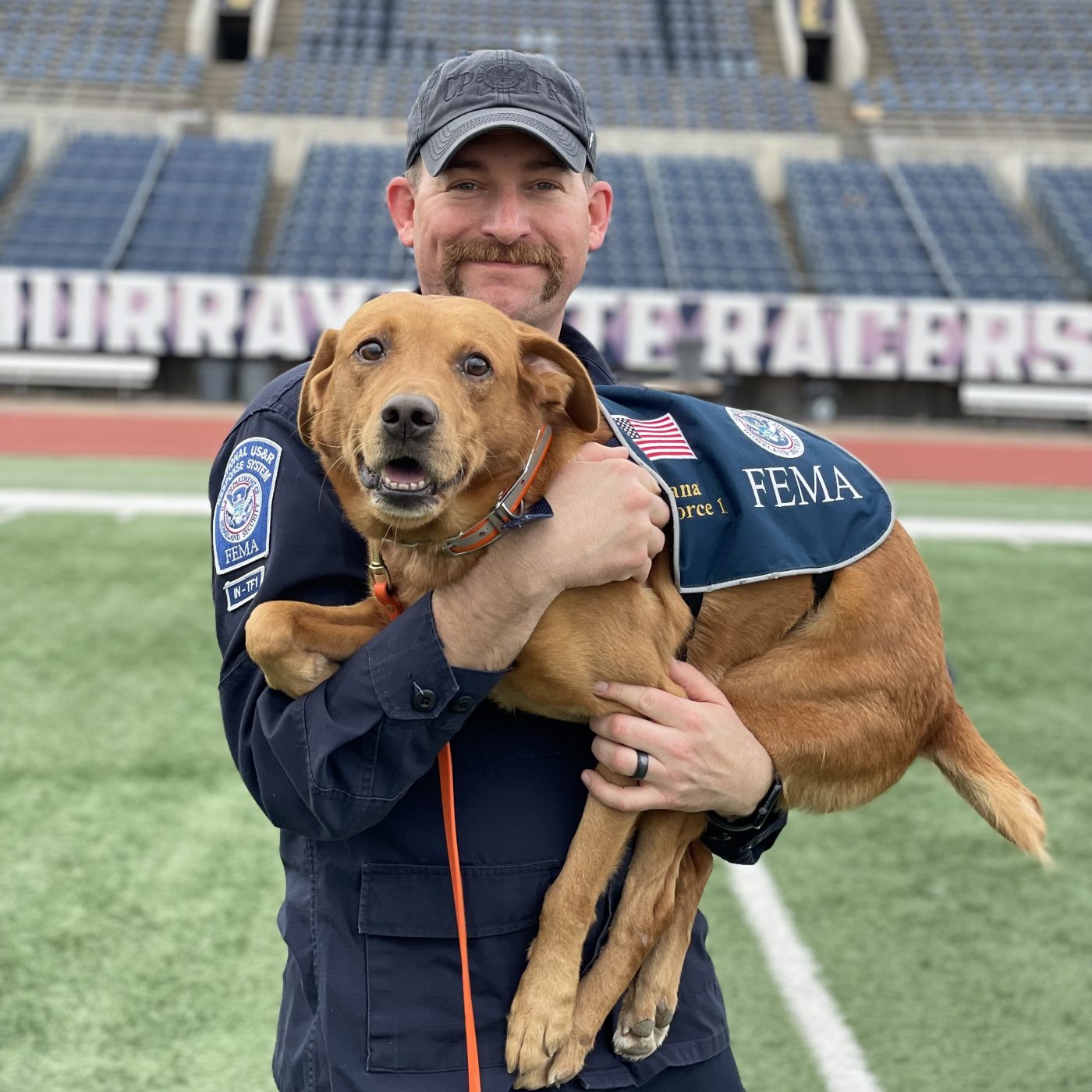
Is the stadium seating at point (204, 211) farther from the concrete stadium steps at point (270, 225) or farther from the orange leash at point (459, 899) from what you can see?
the orange leash at point (459, 899)

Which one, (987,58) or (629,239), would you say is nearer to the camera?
(629,239)

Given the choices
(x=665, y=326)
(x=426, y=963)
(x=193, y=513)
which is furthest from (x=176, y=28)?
(x=426, y=963)

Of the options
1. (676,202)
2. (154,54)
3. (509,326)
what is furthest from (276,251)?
(509,326)

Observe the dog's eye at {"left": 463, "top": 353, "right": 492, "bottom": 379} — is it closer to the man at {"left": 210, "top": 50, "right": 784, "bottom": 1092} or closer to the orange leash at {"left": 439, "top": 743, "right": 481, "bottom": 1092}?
the man at {"left": 210, "top": 50, "right": 784, "bottom": 1092}

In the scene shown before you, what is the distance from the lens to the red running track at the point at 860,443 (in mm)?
13312

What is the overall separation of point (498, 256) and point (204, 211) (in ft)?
65.9

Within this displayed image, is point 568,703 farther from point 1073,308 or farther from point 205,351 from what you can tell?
point 1073,308

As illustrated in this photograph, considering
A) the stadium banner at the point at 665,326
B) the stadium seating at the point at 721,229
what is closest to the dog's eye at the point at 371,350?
the stadium banner at the point at 665,326

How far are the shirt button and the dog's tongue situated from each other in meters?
0.28

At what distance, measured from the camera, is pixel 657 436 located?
1816mm

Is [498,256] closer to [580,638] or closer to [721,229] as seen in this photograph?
[580,638]

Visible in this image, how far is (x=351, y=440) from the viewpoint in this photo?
1.62 m

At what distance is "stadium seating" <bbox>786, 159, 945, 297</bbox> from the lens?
18.8 metres

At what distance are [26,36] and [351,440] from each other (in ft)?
94.3
